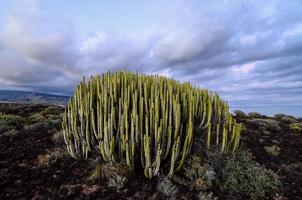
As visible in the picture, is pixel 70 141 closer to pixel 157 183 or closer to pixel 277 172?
pixel 157 183

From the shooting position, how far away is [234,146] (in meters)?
4.90

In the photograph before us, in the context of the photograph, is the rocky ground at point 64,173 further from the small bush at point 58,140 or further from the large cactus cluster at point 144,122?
the large cactus cluster at point 144,122

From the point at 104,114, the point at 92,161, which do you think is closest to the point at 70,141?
the point at 92,161

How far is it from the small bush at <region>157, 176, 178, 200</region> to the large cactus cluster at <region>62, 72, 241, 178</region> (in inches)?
7.9

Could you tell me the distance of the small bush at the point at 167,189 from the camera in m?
3.84

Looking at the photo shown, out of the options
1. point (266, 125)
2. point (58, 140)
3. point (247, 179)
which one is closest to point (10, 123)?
point (58, 140)

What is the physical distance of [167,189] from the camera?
3895 mm

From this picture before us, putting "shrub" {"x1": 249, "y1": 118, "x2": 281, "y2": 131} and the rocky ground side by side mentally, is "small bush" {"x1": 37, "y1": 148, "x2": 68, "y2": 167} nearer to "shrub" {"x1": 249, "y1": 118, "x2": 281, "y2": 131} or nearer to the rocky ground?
the rocky ground

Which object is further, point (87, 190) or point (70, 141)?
point (70, 141)

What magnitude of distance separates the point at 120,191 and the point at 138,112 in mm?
1542

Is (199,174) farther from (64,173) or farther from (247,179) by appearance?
(64,173)

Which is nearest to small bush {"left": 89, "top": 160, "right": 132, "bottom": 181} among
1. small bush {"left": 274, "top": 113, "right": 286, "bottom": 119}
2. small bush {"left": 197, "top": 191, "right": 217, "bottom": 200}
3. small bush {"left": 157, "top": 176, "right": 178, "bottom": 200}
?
small bush {"left": 157, "top": 176, "right": 178, "bottom": 200}

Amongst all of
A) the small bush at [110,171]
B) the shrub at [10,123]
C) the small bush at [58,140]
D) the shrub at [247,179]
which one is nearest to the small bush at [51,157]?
the small bush at [58,140]

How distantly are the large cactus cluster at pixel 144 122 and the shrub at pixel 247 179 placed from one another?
15.1 inches
